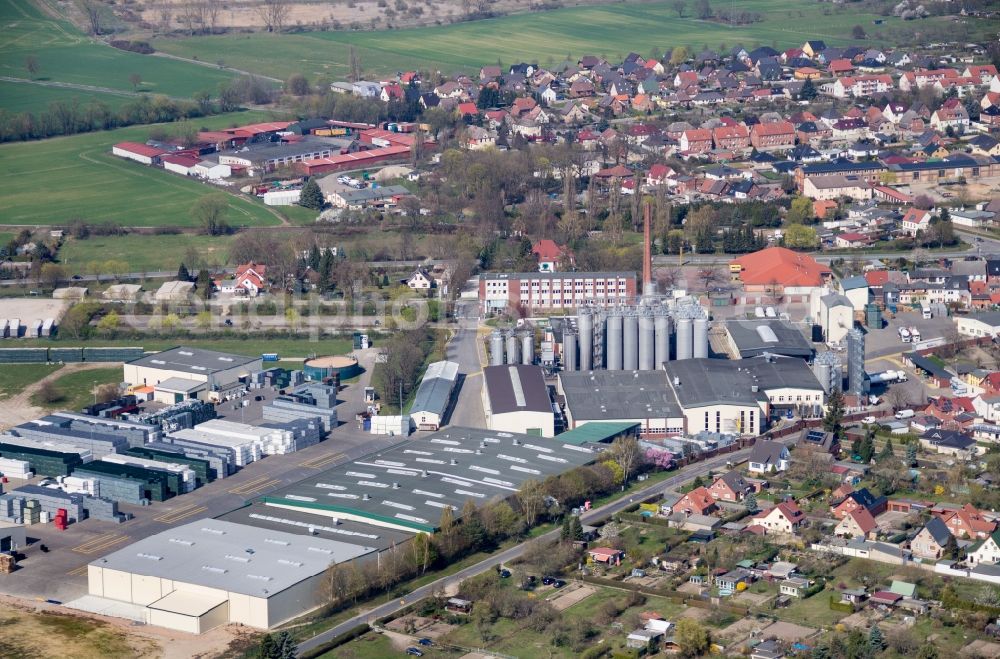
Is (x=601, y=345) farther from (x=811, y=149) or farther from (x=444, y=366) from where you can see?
(x=811, y=149)

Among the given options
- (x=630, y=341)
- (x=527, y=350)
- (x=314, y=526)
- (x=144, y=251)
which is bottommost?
(x=314, y=526)

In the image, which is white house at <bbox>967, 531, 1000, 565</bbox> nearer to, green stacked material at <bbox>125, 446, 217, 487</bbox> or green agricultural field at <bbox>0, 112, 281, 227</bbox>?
green stacked material at <bbox>125, 446, 217, 487</bbox>

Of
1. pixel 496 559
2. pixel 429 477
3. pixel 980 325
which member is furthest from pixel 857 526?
pixel 980 325

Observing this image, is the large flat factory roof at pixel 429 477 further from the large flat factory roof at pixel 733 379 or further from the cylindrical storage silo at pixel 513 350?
the cylindrical storage silo at pixel 513 350

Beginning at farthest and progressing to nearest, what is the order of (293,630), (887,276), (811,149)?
(811,149) < (887,276) < (293,630)

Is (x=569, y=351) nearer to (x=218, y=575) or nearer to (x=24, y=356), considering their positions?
(x=218, y=575)

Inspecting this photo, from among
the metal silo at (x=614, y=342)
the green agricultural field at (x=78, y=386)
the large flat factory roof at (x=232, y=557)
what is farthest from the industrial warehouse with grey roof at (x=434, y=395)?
the green agricultural field at (x=78, y=386)

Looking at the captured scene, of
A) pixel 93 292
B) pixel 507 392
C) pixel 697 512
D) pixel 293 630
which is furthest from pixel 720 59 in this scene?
pixel 293 630
